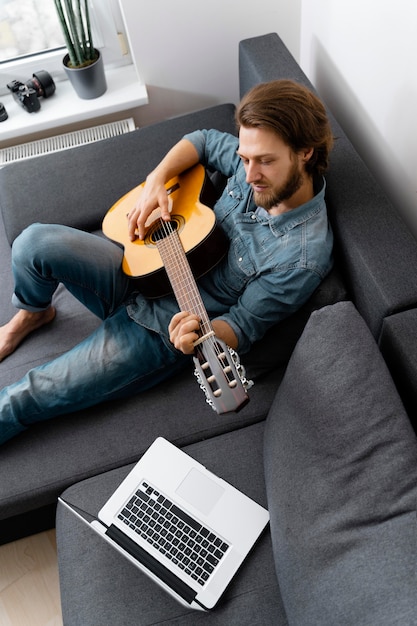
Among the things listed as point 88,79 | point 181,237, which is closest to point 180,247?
point 181,237

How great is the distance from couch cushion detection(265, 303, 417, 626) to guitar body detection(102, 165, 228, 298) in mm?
381

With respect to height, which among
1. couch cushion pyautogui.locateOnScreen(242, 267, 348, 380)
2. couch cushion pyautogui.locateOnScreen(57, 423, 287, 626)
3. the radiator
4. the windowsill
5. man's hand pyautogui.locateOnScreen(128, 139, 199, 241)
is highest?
the windowsill

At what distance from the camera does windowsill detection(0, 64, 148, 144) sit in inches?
83.8

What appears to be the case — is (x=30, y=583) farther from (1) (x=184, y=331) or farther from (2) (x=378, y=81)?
(2) (x=378, y=81)

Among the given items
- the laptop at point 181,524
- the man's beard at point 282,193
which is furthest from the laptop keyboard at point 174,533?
the man's beard at point 282,193

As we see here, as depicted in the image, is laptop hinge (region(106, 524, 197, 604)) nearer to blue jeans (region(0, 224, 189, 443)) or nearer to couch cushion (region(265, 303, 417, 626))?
couch cushion (region(265, 303, 417, 626))

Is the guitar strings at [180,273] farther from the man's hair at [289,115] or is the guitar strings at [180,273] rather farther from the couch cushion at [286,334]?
the man's hair at [289,115]

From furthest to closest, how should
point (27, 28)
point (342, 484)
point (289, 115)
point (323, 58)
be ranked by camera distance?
1. point (27, 28)
2. point (323, 58)
3. point (289, 115)
4. point (342, 484)

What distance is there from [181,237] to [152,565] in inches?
31.4

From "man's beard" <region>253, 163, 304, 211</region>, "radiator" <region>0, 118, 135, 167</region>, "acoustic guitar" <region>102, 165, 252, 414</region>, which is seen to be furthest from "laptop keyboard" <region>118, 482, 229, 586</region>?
"radiator" <region>0, 118, 135, 167</region>

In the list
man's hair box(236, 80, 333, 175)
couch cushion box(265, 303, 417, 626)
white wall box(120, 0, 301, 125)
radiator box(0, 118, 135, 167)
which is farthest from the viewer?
radiator box(0, 118, 135, 167)

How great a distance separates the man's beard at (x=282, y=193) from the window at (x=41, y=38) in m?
1.25

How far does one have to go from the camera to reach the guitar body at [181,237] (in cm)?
143

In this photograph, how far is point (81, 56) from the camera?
2018 millimetres
